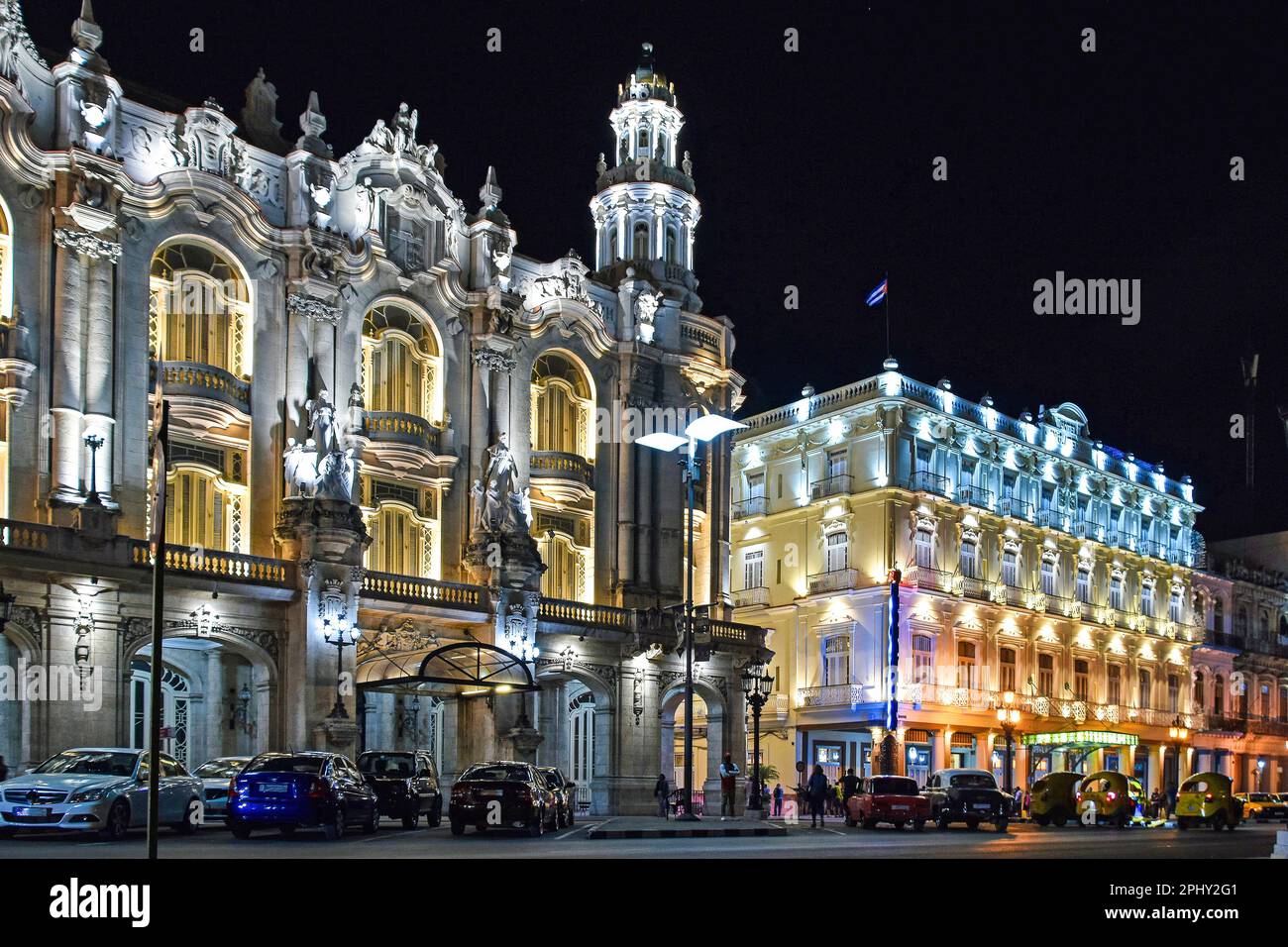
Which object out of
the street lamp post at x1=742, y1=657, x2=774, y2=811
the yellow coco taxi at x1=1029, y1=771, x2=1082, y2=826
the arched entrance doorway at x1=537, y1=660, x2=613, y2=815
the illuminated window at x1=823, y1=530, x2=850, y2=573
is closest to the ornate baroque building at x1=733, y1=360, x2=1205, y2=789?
the illuminated window at x1=823, y1=530, x2=850, y2=573

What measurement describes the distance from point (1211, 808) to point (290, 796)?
29989mm

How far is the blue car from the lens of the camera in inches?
1061

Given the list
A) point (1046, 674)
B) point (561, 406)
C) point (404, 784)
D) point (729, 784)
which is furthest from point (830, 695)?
point (404, 784)

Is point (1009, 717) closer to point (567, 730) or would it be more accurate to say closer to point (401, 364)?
point (567, 730)

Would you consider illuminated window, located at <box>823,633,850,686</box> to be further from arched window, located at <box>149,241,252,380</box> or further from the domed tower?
arched window, located at <box>149,241,252,380</box>

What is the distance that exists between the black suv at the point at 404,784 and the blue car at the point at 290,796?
14.0 feet

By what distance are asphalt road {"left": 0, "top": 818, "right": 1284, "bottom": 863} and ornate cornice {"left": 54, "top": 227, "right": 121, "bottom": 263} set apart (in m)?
14.8

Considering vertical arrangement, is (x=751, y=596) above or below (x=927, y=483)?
below

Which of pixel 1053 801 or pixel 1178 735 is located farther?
pixel 1178 735

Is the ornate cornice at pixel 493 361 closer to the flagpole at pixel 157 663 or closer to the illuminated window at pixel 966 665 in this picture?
the illuminated window at pixel 966 665


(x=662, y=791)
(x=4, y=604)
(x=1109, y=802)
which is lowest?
(x=1109, y=802)

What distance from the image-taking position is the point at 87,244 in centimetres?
3878
